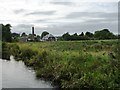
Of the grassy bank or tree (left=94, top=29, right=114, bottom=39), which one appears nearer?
the grassy bank

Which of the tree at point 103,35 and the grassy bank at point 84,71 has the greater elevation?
the tree at point 103,35

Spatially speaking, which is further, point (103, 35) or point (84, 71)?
point (103, 35)

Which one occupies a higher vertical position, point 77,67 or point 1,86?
point 77,67

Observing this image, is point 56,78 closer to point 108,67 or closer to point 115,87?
point 108,67

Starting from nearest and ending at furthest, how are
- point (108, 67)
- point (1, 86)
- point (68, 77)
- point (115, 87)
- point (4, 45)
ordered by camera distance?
point (115, 87), point (108, 67), point (68, 77), point (1, 86), point (4, 45)

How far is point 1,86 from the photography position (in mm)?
17797

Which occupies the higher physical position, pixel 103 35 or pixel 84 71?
pixel 103 35

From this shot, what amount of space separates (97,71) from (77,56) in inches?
168

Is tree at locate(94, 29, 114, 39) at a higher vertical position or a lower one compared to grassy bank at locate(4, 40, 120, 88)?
higher

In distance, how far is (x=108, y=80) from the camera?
46.5 feet

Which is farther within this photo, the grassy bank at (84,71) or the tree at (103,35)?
the tree at (103,35)

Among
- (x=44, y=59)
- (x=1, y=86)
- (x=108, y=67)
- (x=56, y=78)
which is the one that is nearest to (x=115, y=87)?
(x=108, y=67)

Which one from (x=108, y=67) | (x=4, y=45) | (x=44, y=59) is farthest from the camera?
(x=4, y=45)

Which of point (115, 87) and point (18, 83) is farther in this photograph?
point (18, 83)
